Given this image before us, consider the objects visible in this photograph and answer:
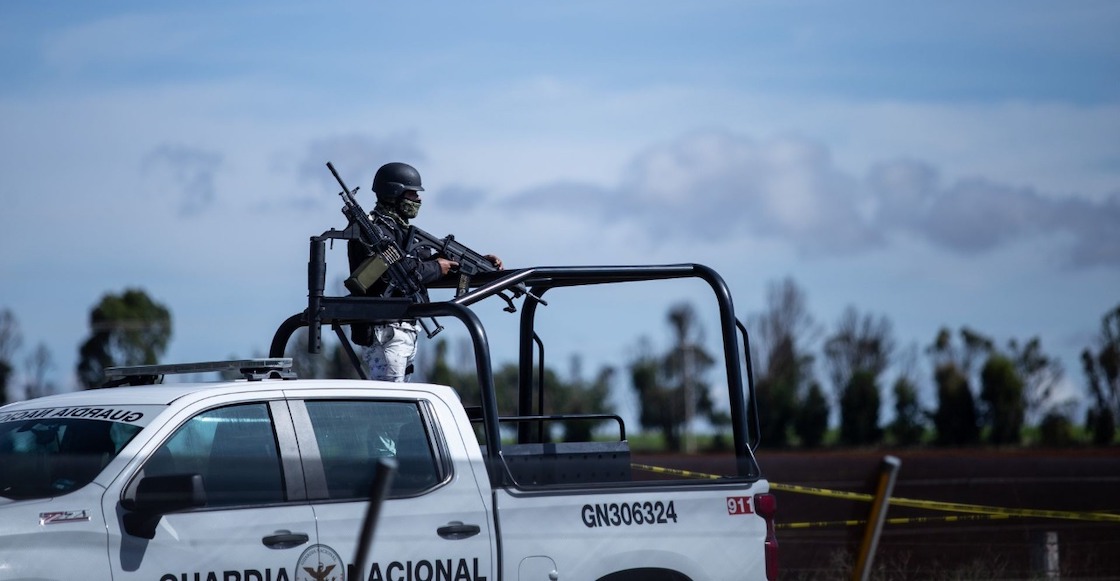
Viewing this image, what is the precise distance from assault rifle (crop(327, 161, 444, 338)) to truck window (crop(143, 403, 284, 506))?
6.16ft

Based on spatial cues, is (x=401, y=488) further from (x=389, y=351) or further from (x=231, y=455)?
(x=389, y=351)

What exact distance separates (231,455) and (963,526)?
9861mm

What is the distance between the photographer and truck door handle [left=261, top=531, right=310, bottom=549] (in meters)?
6.15

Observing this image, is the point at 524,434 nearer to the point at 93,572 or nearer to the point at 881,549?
the point at 93,572

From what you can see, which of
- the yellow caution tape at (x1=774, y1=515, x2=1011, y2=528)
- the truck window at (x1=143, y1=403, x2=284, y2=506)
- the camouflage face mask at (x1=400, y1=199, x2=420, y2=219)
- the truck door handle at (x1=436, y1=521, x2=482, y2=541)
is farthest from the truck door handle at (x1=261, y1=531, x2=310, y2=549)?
the yellow caution tape at (x1=774, y1=515, x2=1011, y2=528)

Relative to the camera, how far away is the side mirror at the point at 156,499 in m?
5.68

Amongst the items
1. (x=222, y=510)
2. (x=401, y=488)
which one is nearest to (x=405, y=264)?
(x=401, y=488)

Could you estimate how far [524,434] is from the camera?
30.9ft

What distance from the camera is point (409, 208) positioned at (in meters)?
8.97

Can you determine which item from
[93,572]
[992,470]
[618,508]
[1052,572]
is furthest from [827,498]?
[93,572]

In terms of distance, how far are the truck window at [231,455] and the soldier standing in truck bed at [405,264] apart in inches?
70.6

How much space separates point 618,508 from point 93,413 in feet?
7.93

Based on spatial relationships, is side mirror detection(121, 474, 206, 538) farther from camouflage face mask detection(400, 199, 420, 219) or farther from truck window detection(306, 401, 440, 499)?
camouflage face mask detection(400, 199, 420, 219)

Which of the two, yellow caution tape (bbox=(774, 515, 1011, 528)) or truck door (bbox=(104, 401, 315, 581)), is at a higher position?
truck door (bbox=(104, 401, 315, 581))
